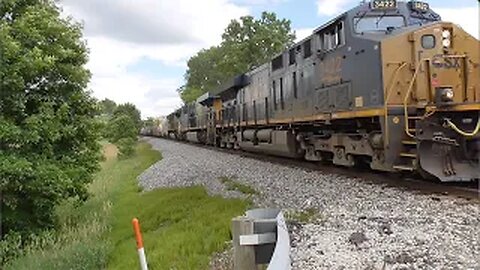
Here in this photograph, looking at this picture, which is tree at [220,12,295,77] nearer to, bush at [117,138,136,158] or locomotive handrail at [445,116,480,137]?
bush at [117,138,136,158]

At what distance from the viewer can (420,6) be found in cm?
1223

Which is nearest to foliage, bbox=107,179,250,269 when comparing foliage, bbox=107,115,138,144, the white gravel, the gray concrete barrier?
the white gravel

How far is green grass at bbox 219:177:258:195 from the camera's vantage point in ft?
36.8

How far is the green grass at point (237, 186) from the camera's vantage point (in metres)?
11.2

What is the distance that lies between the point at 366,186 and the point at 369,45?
284cm

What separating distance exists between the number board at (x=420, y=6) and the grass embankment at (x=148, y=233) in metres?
6.06

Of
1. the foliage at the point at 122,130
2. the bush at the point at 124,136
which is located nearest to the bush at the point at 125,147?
the bush at the point at 124,136

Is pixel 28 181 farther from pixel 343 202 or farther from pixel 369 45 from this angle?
pixel 369 45

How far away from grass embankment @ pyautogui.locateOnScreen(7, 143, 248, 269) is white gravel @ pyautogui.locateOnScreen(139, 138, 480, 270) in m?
1.04

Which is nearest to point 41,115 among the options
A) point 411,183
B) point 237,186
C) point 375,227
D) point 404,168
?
point 237,186

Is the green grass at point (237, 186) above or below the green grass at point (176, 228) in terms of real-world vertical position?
above

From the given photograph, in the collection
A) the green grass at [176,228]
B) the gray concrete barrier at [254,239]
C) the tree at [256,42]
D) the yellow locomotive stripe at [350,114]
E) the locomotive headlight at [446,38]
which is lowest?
the green grass at [176,228]

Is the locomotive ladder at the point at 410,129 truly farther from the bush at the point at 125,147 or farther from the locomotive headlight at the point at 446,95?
the bush at the point at 125,147

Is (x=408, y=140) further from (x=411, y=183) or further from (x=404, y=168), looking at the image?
(x=411, y=183)
